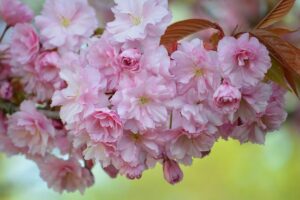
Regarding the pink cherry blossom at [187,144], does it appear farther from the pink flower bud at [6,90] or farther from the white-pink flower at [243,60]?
the pink flower bud at [6,90]

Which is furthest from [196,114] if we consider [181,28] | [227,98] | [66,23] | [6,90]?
[6,90]

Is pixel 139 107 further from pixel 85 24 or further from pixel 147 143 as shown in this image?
pixel 85 24

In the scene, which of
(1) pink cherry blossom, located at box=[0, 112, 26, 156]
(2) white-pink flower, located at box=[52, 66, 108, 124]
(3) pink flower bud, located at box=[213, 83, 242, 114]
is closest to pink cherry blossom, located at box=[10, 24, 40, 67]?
(1) pink cherry blossom, located at box=[0, 112, 26, 156]

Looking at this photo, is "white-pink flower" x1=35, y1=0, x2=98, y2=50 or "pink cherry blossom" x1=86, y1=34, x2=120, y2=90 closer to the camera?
"pink cherry blossom" x1=86, y1=34, x2=120, y2=90

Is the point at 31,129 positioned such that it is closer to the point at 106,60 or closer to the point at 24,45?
the point at 24,45

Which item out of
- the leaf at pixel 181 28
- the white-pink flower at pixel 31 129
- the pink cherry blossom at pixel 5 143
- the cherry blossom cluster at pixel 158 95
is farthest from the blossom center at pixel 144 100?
the pink cherry blossom at pixel 5 143

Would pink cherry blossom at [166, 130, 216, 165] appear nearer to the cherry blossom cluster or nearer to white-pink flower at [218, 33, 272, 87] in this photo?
the cherry blossom cluster
